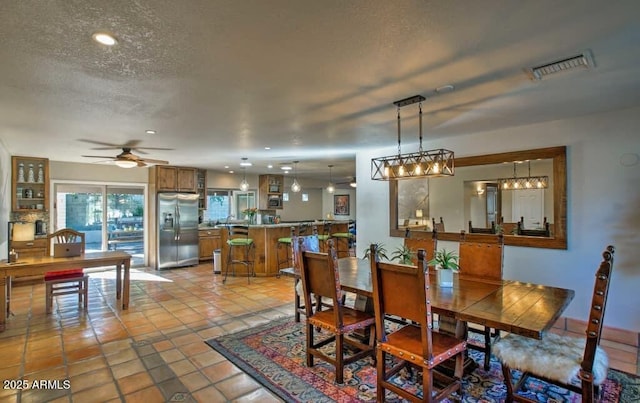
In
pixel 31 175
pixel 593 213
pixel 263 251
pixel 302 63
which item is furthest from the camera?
pixel 263 251

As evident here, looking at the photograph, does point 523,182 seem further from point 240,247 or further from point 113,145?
point 113,145

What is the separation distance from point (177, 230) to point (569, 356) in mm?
7322

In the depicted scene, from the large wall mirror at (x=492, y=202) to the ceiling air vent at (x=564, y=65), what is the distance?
1.75 m

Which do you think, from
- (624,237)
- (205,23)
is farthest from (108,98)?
(624,237)

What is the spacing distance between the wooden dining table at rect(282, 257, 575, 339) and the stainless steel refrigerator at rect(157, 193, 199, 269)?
569 cm

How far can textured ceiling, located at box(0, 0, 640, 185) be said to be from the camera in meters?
1.59

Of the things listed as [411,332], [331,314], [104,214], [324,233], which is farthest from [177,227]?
[411,332]

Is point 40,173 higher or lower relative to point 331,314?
higher

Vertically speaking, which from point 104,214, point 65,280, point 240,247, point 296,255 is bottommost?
point 65,280

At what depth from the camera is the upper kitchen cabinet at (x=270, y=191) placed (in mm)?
9703

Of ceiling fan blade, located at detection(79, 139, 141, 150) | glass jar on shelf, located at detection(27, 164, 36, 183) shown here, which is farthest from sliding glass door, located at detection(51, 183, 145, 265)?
ceiling fan blade, located at detection(79, 139, 141, 150)

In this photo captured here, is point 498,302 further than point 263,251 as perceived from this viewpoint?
Result: No

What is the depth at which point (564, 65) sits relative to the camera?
7.20 feet

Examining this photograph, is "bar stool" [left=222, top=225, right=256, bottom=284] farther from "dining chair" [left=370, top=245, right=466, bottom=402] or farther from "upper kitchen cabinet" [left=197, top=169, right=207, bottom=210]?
"dining chair" [left=370, top=245, right=466, bottom=402]
